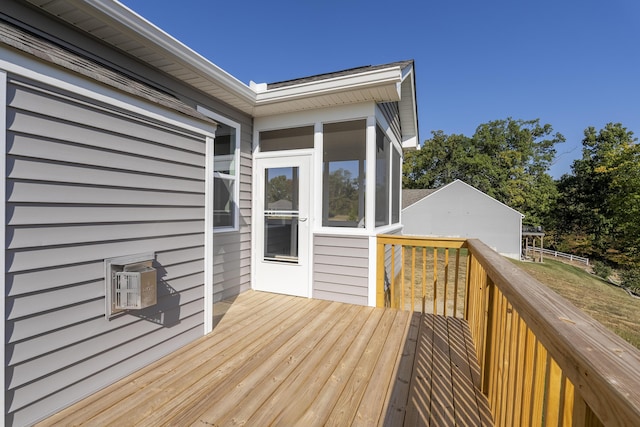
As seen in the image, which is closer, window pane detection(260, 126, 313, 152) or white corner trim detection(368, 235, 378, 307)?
white corner trim detection(368, 235, 378, 307)

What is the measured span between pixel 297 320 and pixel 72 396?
6.19ft

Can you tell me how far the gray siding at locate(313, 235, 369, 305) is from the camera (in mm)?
3688

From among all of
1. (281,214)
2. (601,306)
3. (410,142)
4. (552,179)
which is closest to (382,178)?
(281,214)

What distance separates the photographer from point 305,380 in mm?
2096

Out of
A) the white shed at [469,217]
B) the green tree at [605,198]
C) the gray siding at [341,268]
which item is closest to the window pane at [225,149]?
the gray siding at [341,268]

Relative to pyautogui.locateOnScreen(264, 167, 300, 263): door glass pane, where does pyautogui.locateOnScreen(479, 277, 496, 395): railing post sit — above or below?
below

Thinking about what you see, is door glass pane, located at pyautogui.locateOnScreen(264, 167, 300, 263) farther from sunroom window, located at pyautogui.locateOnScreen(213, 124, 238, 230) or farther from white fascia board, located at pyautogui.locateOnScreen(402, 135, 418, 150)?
white fascia board, located at pyautogui.locateOnScreen(402, 135, 418, 150)

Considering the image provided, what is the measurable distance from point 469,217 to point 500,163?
1316 centimetres

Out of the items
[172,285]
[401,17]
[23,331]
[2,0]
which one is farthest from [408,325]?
[401,17]

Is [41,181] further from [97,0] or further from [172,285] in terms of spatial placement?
[97,0]

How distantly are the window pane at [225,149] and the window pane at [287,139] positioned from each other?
1.56ft

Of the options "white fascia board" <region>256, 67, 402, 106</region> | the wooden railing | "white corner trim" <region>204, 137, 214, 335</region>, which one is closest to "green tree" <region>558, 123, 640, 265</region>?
"white fascia board" <region>256, 67, 402, 106</region>

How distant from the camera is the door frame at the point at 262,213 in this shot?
3.90 metres

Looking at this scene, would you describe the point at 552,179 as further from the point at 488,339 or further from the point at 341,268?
the point at 488,339
